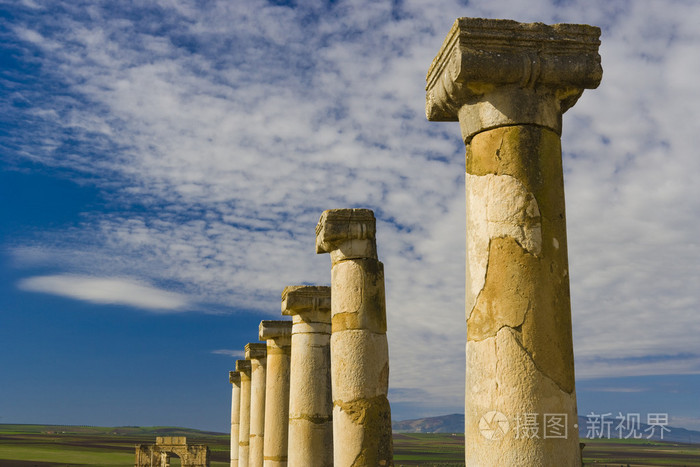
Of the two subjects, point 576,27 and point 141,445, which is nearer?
point 576,27

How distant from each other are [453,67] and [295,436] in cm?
910

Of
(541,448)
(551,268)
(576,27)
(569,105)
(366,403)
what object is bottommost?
(541,448)

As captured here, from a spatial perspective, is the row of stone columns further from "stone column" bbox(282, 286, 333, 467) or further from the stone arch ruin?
the stone arch ruin

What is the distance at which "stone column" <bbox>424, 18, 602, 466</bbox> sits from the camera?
5.24 m

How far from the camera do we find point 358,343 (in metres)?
10.2

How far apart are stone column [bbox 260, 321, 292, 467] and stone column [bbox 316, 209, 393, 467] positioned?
625cm

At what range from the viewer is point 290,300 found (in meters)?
13.3

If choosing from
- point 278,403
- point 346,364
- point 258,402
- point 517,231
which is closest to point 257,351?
point 258,402

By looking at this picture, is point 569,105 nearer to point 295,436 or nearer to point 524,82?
Result: point 524,82

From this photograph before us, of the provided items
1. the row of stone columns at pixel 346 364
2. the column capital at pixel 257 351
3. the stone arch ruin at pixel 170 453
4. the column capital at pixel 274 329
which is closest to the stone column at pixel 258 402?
the column capital at pixel 257 351

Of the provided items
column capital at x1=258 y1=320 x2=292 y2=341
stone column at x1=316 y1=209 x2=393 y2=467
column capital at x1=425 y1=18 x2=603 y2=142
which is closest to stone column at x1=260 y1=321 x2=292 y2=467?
column capital at x1=258 y1=320 x2=292 y2=341

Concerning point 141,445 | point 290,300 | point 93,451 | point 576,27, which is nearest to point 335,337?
point 290,300

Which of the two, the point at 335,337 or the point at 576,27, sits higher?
the point at 576,27

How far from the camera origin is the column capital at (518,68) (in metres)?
5.63
